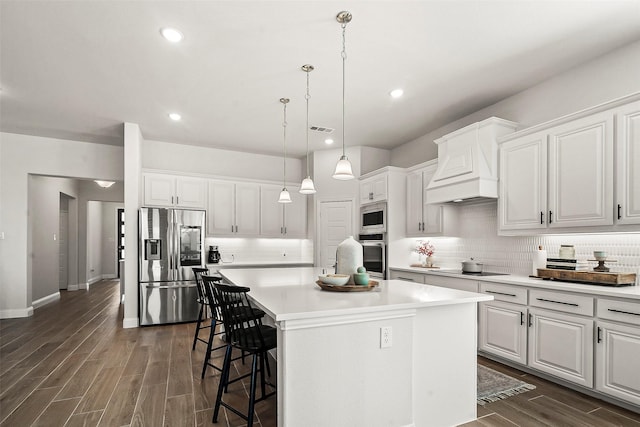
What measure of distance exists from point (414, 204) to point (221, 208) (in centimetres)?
314

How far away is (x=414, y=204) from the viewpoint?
4.95m

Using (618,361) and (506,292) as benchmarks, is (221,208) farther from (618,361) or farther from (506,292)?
(618,361)

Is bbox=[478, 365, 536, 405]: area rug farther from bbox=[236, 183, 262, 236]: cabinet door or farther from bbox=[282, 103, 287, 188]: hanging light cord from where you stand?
bbox=[236, 183, 262, 236]: cabinet door

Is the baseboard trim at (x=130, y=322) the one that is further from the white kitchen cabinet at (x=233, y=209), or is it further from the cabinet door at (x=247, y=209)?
the cabinet door at (x=247, y=209)

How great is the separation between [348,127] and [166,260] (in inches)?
128

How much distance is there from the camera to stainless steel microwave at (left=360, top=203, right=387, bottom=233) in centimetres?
511

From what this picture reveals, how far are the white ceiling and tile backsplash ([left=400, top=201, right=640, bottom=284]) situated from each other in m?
1.41

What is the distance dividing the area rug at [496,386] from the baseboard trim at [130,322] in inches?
170

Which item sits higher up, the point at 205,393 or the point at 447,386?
the point at 447,386

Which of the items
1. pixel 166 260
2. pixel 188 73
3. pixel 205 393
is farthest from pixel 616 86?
pixel 166 260

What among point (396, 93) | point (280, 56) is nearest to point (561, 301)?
point (396, 93)

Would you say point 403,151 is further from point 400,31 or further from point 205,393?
point 205,393

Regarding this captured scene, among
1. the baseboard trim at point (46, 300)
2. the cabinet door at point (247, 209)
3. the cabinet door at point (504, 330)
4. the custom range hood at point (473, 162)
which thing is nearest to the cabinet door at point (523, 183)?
the custom range hood at point (473, 162)

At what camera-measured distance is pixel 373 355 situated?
1.95 m
